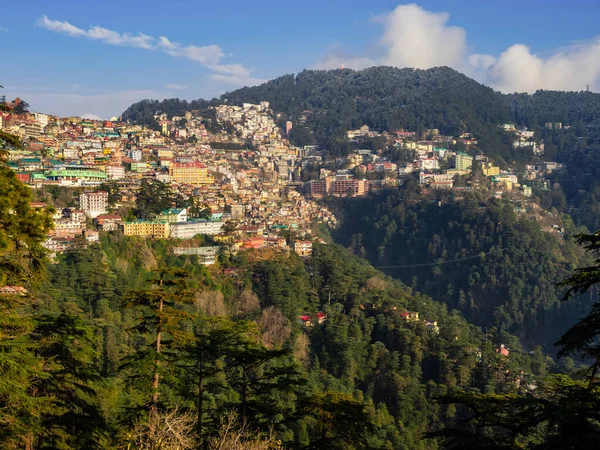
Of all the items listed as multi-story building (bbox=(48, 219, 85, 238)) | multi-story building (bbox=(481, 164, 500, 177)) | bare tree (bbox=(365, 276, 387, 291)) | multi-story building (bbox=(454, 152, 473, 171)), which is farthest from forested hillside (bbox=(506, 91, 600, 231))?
multi-story building (bbox=(48, 219, 85, 238))

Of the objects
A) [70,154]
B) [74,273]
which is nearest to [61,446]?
[74,273]

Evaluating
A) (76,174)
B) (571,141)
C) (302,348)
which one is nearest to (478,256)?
(302,348)

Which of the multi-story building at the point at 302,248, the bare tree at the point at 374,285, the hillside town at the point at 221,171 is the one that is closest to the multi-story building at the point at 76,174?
the hillside town at the point at 221,171

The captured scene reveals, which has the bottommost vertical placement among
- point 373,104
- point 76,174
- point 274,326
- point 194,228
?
point 274,326

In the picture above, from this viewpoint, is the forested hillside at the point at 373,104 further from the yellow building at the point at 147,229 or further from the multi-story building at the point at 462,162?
the yellow building at the point at 147,229

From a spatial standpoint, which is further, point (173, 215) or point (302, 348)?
point (173, 215)

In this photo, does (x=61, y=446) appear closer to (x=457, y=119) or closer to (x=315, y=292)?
(x=315, y=292)

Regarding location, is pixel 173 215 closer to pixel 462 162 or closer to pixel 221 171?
pixel 221 171
